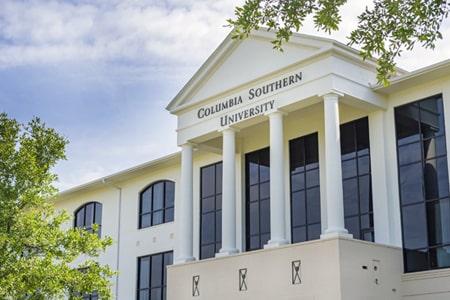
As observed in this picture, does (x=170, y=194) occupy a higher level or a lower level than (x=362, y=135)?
higher

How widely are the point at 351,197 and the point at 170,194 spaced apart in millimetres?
10722

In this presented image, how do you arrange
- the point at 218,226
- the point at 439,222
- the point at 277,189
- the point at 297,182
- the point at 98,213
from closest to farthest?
the point at 439,222, the point at 277,189, the point at 297,182, the point at 218,226, the point at 98,213

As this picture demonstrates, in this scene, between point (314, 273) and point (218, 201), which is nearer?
point (314, 273)

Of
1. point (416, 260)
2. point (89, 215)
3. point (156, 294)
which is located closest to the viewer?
point (416, 260)

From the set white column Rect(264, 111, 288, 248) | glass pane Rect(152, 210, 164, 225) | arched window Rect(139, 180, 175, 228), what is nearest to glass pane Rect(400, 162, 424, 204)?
white column Rect(264, 111, 288, 248)

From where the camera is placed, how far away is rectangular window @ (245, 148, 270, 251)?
2778 cm

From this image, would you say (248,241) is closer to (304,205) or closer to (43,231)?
(304,205)

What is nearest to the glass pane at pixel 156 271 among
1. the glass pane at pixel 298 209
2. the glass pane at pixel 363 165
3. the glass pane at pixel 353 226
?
the glass pane at pixel 298 209

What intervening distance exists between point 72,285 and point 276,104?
850 cm

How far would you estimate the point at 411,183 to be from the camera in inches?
920

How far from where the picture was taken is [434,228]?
2248 cm

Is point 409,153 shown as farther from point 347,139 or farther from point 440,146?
point 347,139

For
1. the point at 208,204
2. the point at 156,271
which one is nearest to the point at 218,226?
the point at 208,204

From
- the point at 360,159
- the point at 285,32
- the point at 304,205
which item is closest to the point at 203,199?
the point at 304,205
